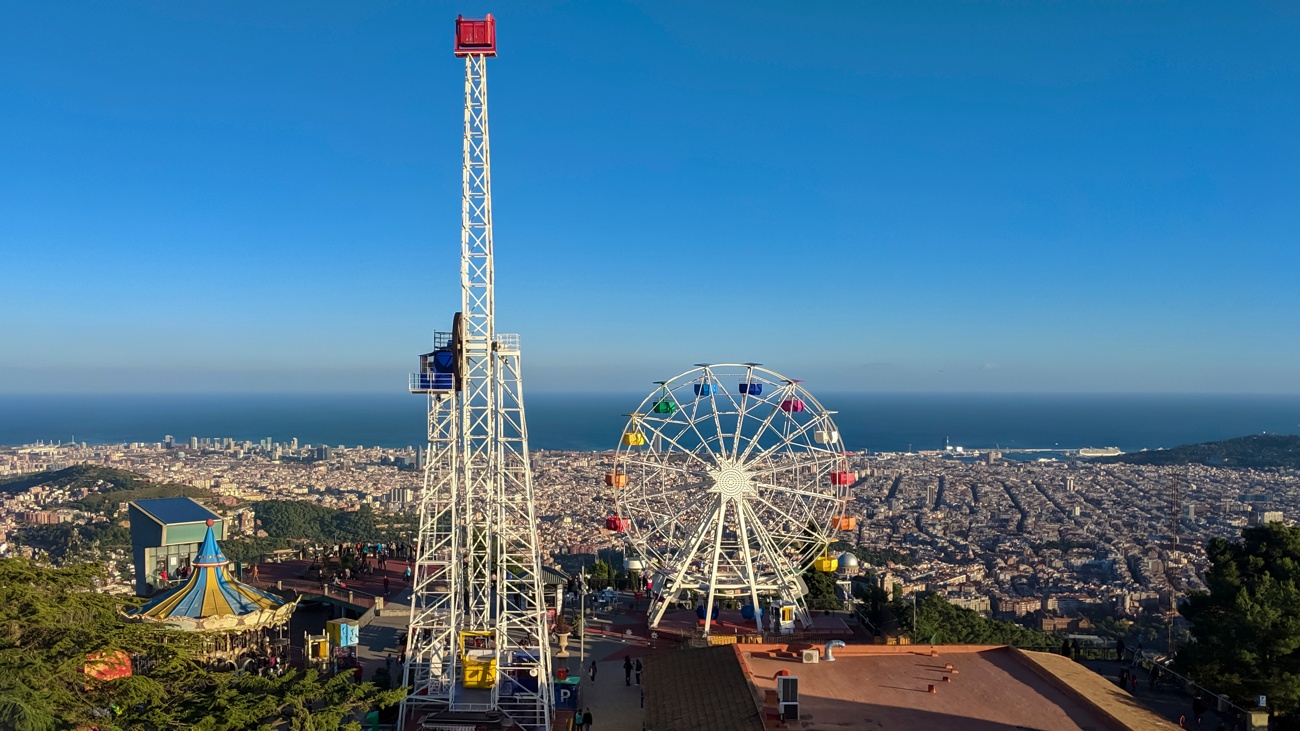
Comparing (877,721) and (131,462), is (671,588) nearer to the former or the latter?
(877,721)

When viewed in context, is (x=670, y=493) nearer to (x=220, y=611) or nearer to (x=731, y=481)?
(x=731, y=481)

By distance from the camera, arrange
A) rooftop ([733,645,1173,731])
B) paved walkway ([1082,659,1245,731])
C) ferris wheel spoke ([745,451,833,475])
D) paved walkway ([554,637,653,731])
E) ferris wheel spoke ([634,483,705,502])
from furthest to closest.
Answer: ferris wheel spoke ([634,483,705,502]) → ferris wheel spoke ([745,451,833,475]) → paved walkway ([554,637,653,731]) → paved walkway ([1082,659,1245,731]) → rooftop ([733,645,1173,731])

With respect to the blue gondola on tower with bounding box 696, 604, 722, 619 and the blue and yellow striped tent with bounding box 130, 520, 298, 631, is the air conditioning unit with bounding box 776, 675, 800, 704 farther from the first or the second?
the blue and yellow striped tent with bounding box 130, 520, 298, 631

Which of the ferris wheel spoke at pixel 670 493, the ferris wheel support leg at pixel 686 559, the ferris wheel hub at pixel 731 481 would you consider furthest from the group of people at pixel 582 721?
the ferris wheel hub at pixel 731 481

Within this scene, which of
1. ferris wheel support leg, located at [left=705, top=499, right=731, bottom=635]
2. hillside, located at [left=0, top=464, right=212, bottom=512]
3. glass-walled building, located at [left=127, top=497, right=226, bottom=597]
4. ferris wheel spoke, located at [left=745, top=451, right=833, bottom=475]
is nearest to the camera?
ferris wheel support leg, located at [left=705, top=499, right=731, bottom=635]

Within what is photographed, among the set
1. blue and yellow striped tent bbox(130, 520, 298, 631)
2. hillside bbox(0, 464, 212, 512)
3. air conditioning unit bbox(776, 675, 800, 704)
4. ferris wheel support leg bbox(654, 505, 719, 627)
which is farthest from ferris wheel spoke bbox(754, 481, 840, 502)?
hillside bbox(0, 464, 212, 512)

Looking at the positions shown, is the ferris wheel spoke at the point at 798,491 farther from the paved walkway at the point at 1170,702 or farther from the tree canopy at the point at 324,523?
the tree canopy at the point at 324,523

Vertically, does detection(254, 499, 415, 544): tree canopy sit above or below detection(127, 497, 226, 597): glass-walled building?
below
